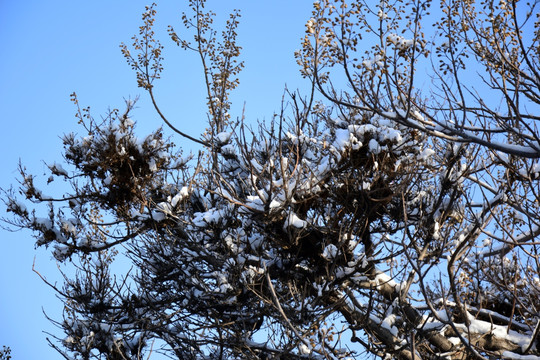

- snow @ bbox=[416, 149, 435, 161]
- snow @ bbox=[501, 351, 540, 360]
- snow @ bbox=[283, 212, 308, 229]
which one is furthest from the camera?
snow @ bbox=[416, 149, 435, 161]

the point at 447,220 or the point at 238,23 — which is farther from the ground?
the point at 238,23

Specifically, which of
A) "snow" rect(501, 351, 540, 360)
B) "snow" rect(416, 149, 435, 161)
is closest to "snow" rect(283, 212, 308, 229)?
"snow" rect(416, 149, 435, 161)

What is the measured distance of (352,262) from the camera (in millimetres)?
7219

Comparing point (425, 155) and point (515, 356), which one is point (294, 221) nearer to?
point (425, 155)

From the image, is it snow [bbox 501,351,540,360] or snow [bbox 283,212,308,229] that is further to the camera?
snow [bbox 283,212,308,229]

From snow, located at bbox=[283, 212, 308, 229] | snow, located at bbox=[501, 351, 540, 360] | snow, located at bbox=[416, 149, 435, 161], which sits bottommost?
snow, located at bbox=[501, 351, 540, 360]

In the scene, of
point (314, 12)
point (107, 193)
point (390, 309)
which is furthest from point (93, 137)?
point (390, 309)

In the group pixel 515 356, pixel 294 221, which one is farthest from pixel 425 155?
pixel 515 356

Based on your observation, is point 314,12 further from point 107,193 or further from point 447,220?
point 107,193

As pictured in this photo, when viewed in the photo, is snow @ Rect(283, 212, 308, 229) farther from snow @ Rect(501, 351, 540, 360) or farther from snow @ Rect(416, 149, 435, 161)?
snow @ Rect(501, 351, 540, 360)

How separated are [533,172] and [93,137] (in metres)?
6.38

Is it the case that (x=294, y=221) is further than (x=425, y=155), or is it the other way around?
(x=425, y=155)

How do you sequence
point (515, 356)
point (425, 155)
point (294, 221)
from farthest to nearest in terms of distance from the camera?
point (425, 155) < point (294, 221) < point (515, 356)

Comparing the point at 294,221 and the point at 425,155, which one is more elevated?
the point at 425,155
